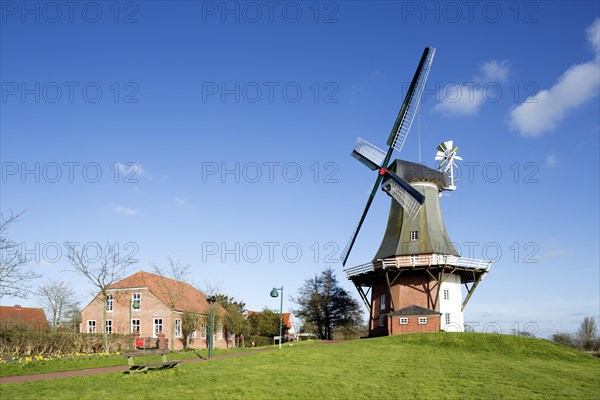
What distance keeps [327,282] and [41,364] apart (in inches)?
1295

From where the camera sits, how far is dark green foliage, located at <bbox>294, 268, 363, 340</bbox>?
46656 millimetres

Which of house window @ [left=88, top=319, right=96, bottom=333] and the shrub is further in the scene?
house window @ [left=88, top=319, right=96, bottom=333]

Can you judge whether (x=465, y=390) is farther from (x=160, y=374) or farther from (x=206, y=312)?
(x=206, y=312)

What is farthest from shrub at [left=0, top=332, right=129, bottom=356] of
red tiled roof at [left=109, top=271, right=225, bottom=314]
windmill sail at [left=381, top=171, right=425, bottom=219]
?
windmill sail at [left=381, top=171, right=425, bottom=219]

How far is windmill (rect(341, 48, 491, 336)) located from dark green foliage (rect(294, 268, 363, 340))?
9500 millimetres

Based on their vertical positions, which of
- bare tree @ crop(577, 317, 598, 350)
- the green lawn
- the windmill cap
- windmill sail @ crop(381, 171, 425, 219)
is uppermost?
the windmill cap

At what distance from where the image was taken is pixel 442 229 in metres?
35.6

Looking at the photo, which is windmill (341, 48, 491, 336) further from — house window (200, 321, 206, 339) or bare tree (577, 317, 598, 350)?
bare tree (577, 317, 598, 350)

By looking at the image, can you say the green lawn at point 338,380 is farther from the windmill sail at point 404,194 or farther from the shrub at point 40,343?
the windmill sail at point 404,194

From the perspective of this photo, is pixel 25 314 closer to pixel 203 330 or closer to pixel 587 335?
pixel 203 330

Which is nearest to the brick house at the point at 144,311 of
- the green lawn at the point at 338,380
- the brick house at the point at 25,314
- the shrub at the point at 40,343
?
the shrub at the point at 40,343

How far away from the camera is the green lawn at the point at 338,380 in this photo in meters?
10.6

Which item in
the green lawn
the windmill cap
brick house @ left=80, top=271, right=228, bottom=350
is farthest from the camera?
brick house @ left=80, top=271, right=228, bottom=350

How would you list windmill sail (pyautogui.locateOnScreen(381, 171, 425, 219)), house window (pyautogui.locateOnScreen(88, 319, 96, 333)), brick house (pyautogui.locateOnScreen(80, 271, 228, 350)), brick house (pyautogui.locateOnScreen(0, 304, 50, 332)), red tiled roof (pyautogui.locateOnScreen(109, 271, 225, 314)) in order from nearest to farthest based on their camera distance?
windmill sail (pyautogui.locateOnScreen(381, 171, 425, 219)) → brick house (pyautogui.locateOnScreen(80, 271, 228, 350)) → red tiled roof (pyautogui.locateOnScreen(109, 271, 225, 314)) → house window (pyautogui.locateOnScreen(88, 319, 96, 333)) → brick house (pyautogui.locateOnScreen(0, 304, 50, 332))
